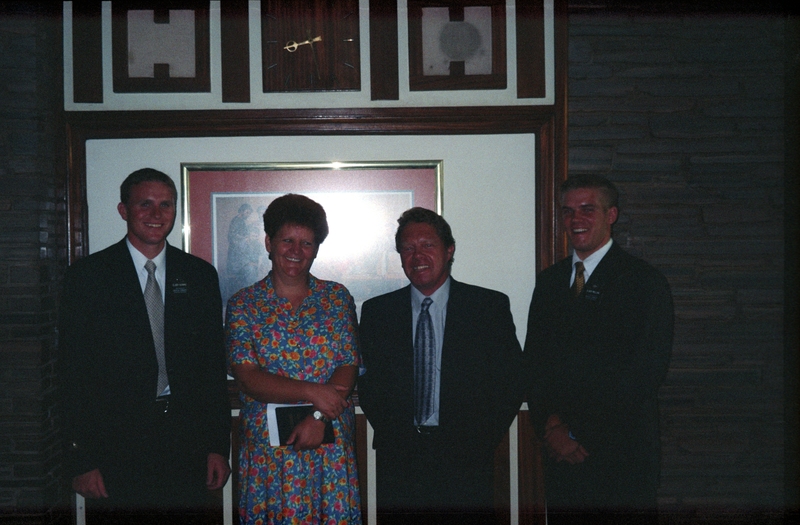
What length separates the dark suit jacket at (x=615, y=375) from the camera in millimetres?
2113

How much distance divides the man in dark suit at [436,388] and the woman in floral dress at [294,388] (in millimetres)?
202

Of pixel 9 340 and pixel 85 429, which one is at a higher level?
pixel 9 340

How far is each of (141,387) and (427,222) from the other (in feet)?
4.38

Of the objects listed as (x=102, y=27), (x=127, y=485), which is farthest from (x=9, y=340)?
(x=102, y=27)

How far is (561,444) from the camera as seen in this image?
223 centimetres

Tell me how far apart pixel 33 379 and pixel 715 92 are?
3.14m

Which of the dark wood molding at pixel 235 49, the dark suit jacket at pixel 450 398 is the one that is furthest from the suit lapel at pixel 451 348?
the dark wood molding at pixel 235 49

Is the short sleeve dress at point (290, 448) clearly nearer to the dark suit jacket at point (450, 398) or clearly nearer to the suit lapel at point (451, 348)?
the dark suit jacket at point (450, 398)

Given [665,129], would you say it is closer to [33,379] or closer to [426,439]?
[426,439]

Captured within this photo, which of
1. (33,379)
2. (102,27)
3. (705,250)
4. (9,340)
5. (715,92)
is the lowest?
(33,379)

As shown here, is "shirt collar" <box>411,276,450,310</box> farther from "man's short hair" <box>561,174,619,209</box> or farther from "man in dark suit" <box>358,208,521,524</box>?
"man's short hair" <box>561,174,619,209</box>

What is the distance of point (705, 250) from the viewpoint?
7.94ft

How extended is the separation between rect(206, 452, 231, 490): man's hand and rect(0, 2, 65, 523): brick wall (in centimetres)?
72

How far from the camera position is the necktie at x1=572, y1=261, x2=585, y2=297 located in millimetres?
2272
